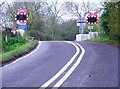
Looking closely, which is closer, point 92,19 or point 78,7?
point 92,19

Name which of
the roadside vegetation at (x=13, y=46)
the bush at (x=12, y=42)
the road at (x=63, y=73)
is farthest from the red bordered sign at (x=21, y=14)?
the road at (x=63, y=73)

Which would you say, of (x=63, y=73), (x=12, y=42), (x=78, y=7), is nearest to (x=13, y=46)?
(x=12, y=42)

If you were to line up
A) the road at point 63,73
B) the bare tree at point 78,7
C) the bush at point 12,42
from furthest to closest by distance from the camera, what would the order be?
1. the bare tree at point 78,7
2. the bush at point 12,42
3. the road at point 63,73

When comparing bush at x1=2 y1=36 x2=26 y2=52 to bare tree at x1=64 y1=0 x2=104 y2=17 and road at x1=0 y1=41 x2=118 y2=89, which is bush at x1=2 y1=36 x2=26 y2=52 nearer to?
road at x1=0 y1=41 x2=118 y2=89

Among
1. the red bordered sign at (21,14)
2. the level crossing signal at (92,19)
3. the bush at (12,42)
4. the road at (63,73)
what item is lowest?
the bush at (12,42)

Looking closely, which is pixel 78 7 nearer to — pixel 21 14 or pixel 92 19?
pixel 92 19

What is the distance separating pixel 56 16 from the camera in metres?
→ 60.0

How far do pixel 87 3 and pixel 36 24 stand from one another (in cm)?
1289

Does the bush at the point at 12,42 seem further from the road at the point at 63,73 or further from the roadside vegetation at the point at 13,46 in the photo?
the road at the point at 63,73

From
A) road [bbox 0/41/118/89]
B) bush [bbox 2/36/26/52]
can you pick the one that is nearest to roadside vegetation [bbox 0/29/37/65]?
bush [bbox 2/36/26/52]

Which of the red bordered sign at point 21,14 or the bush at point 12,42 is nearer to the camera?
the bush at point 12,42

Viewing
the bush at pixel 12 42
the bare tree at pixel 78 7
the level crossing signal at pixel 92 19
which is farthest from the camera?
the bare tree at pixel 78 7

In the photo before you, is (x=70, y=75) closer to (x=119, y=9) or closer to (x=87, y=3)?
(x=119, y=9)

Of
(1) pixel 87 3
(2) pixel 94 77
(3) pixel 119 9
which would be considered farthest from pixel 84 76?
(1) pixel 87 3
